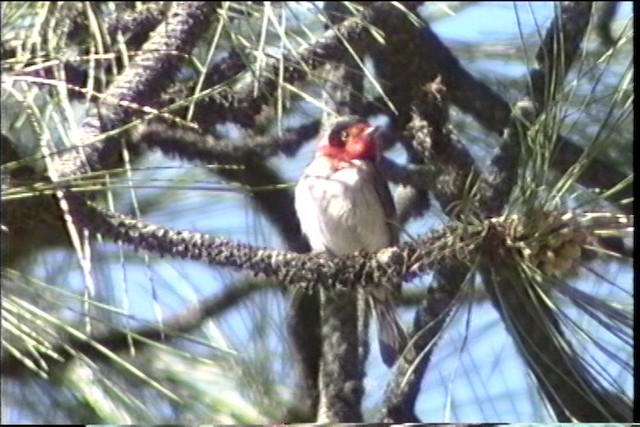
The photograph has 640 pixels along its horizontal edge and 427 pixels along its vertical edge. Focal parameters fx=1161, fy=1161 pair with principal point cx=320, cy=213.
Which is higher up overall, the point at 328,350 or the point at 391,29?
the point at 391,29

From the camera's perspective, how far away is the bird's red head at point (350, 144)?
117 centimetres

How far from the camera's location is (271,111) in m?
1.19

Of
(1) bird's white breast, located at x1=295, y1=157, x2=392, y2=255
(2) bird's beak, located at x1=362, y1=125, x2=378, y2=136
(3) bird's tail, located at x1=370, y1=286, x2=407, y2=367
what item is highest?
(2) bird's beak, located at x1=362, y1=125, x2=378, y2=136

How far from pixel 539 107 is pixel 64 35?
0.50 meters

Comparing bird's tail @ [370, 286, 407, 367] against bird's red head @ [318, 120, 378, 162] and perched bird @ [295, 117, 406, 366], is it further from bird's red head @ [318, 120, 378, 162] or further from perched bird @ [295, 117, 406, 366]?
bird's red head @ [318, 120, 378, 162]

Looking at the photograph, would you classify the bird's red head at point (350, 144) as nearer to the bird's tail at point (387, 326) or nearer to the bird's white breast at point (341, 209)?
the bird's white breast at point (341, 209)

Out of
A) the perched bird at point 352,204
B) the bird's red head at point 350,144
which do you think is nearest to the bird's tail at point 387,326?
the perched bird at point 352,204

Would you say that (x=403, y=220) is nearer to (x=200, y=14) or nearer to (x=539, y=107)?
(x=539, y=107)

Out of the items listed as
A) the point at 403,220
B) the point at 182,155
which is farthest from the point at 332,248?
the point at 182,155

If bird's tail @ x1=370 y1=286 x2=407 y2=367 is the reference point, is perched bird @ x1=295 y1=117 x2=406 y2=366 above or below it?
above

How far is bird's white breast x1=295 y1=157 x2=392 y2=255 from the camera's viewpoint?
114cm

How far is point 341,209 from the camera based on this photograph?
1.16 metres

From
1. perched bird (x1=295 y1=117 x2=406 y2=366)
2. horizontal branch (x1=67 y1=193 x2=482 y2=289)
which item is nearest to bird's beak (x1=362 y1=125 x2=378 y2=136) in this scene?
perched bird (x1=295 y1=117 x2=406 y2=366)

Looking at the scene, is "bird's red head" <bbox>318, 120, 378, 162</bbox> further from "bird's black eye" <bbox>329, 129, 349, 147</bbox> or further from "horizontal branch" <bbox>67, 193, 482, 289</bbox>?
"horizontal branch" <bbox>67, 193, 482, 289</bbox>
